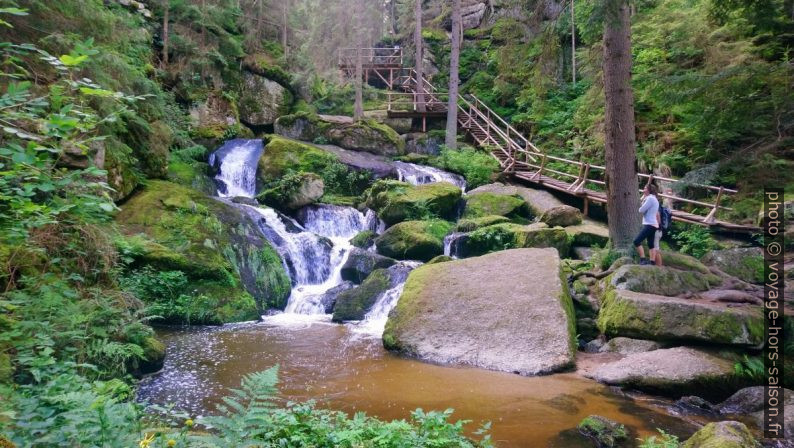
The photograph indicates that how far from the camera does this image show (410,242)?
1281 centimetres

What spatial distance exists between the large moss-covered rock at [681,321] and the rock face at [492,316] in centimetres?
84

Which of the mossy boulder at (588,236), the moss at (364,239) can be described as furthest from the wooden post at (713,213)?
the moss at (364,239)

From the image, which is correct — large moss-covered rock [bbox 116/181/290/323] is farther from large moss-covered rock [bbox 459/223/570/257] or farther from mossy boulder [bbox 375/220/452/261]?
large moss-covered rock [bbox 459/223/570/257]

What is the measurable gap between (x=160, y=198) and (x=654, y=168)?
15.1 m

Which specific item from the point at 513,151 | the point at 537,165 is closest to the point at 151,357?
the point at 537,165

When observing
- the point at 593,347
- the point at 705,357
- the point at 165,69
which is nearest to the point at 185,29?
the point at 165,69

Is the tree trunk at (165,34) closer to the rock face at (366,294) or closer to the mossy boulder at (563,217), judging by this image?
the rock face at (366,294)

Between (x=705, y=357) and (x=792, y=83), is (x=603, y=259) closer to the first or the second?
(x=705, y=357)

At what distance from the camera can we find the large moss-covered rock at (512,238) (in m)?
12.5

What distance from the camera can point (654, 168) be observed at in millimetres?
15961

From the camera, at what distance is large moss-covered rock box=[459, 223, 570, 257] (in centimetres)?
1245

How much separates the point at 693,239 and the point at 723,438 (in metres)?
10.7

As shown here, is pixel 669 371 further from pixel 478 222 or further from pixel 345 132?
pixel 345 132

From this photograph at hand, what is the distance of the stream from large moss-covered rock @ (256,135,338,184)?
8348 millimetres
